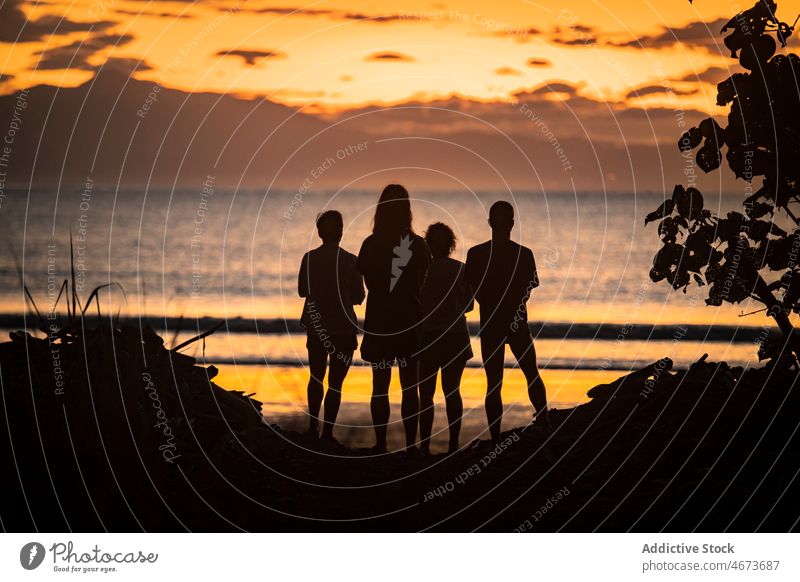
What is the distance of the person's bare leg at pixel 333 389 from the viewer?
1151 cm

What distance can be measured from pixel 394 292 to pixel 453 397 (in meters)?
1.41

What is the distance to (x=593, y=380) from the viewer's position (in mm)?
17250

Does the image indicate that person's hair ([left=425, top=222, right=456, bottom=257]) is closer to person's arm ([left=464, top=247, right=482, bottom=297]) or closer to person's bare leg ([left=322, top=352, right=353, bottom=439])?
person's arm ([left=464, top=247, right=482, bottom=297])

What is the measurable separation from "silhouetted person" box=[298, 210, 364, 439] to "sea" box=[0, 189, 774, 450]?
42.9 inches

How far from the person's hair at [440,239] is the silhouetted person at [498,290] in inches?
10.8

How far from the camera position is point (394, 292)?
422 inches

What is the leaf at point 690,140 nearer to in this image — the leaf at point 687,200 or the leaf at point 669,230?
the leaf at point 687,200

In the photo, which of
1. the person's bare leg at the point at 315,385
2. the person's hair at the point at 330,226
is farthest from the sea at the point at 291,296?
the person's hair at the point at 330,226

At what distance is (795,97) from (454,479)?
5093mm

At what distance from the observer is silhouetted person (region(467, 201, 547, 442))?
11.1 m

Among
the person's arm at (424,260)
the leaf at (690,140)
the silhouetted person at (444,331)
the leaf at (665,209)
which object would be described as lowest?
the silhouetted person at (444,331)

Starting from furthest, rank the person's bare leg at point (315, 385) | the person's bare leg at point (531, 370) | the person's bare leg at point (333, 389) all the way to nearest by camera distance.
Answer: the person's bare leg at point (315, 385) < the person's bare leg at point (333, 389) < the person's bare leg at point (531, 370)

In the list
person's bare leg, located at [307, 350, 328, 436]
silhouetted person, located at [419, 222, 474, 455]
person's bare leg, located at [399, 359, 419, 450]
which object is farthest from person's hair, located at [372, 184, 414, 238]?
person's bare leg, located at [307, 350, 328, 436]

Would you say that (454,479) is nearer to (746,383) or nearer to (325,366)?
(325,366)
